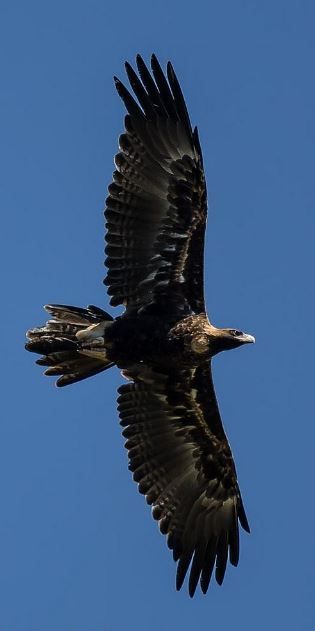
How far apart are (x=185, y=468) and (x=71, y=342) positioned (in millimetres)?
2146

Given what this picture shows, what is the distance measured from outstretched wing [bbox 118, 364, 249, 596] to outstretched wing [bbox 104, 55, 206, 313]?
3.77 feet

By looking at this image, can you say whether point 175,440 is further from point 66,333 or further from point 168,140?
point 168,140

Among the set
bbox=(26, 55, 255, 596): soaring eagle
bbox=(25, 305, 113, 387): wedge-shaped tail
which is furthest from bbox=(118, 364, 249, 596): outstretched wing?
bbox=(25, 305, 113, 387): wedge-shaped tail

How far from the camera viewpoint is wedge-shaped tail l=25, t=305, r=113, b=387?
17.0 m

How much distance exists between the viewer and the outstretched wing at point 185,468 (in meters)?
17.8

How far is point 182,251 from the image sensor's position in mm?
17203

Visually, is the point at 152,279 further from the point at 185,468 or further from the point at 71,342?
the point at 185,468

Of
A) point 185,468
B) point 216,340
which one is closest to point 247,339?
point 216,340

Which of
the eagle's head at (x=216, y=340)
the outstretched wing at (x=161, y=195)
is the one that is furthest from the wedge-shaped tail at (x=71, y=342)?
the eagle's head at (x=216, y=340)

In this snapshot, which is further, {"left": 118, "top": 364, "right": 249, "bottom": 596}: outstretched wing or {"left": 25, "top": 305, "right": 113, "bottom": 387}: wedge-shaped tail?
{"left": 118, "top": 364, "right": 249, "bottom": 596}: outstretched wing

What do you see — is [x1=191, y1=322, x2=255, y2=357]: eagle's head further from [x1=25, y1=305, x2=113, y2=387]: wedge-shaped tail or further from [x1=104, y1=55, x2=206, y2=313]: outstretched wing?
[x1=25, y1=305, x2=113, y2=387]: wedge-shaped tail

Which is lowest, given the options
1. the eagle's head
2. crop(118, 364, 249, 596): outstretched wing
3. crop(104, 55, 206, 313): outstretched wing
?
crop(118, 364, 249, 596): outstretched wing

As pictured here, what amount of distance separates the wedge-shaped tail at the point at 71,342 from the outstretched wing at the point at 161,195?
62 centimetres

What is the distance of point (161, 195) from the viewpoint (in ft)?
56.5
